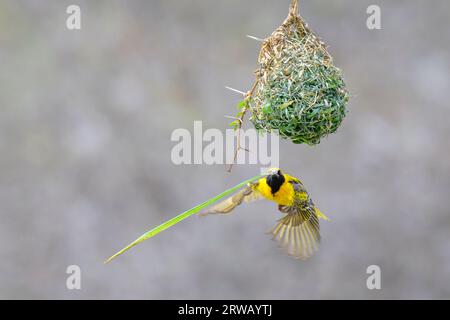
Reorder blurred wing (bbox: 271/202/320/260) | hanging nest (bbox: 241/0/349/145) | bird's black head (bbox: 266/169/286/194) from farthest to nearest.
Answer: blurred wing (bbox: 271/202/320/260), bird's black head (bbox: 266/169/286/194), hanging nest (bbox: 241/0/349/145)

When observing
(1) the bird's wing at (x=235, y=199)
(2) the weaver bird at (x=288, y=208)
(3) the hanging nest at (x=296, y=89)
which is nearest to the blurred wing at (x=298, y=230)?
(2) the weaver bird at (x=288, y=208)

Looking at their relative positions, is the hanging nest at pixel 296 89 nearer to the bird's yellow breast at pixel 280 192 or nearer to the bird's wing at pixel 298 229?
the bird's yellow breast at pixel 280 192

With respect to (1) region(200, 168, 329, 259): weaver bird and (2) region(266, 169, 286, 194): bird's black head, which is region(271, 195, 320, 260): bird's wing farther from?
(2) region(266, 169, 286, 194): bird's black head

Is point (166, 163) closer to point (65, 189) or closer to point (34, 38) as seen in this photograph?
point (65, 189)

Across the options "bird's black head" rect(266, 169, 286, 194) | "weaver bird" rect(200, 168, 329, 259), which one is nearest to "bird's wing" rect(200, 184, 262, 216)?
"weaver bird" rect(200, 168, 329, 259)

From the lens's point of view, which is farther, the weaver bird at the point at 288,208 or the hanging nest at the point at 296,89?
the weaver bird at the point at 288,208

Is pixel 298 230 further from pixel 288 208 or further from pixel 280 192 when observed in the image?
pixel 280 192

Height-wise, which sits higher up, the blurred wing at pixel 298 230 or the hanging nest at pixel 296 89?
the hanging nest at pixel 296 89

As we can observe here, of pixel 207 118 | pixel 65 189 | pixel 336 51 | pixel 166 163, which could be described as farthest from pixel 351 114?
pixel 65 189

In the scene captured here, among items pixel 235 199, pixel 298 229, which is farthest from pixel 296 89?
pixel 298 229

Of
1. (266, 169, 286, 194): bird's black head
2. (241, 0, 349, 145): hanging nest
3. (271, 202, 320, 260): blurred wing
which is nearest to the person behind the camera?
(241, 0, 349, 145): hanging nest
